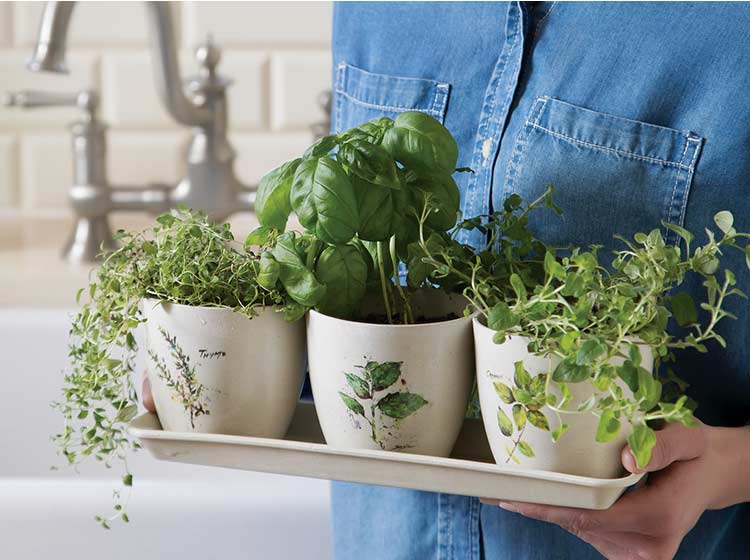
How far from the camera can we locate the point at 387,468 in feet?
1.70

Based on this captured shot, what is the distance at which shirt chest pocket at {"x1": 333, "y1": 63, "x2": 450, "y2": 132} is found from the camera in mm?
730

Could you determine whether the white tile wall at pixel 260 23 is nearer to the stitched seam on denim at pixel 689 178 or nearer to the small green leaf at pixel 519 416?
the stitched seam on denim at pixel 689 178

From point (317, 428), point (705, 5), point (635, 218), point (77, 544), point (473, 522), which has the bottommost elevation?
point (77, 544)

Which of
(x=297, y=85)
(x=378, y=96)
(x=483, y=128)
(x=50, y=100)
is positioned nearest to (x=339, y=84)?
(x=378, y=96)

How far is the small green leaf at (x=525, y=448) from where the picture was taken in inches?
19.2

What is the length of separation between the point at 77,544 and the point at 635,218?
61 centimetres

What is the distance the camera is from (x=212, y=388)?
536 mm

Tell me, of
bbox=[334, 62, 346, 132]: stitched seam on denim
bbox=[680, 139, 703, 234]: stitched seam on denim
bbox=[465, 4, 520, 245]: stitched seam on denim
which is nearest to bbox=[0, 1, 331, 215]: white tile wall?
bbox=[334, 62, 346, 132]: stitched seam on denim

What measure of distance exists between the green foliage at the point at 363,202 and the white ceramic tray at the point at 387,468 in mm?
83

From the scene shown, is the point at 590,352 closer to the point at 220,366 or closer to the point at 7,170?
the point at 220,366

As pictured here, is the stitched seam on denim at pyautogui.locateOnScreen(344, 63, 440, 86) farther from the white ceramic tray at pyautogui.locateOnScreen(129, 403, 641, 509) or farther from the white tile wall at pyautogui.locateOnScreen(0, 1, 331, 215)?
the white tile wall at pyautogui.locateOnScreen(0, 1, 331, 215)

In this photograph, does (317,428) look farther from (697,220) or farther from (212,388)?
(697,220)

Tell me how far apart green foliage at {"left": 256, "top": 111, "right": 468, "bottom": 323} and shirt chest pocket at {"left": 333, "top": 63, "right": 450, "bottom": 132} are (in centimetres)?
21

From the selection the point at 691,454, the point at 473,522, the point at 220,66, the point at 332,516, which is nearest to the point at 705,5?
the point at 691,454
